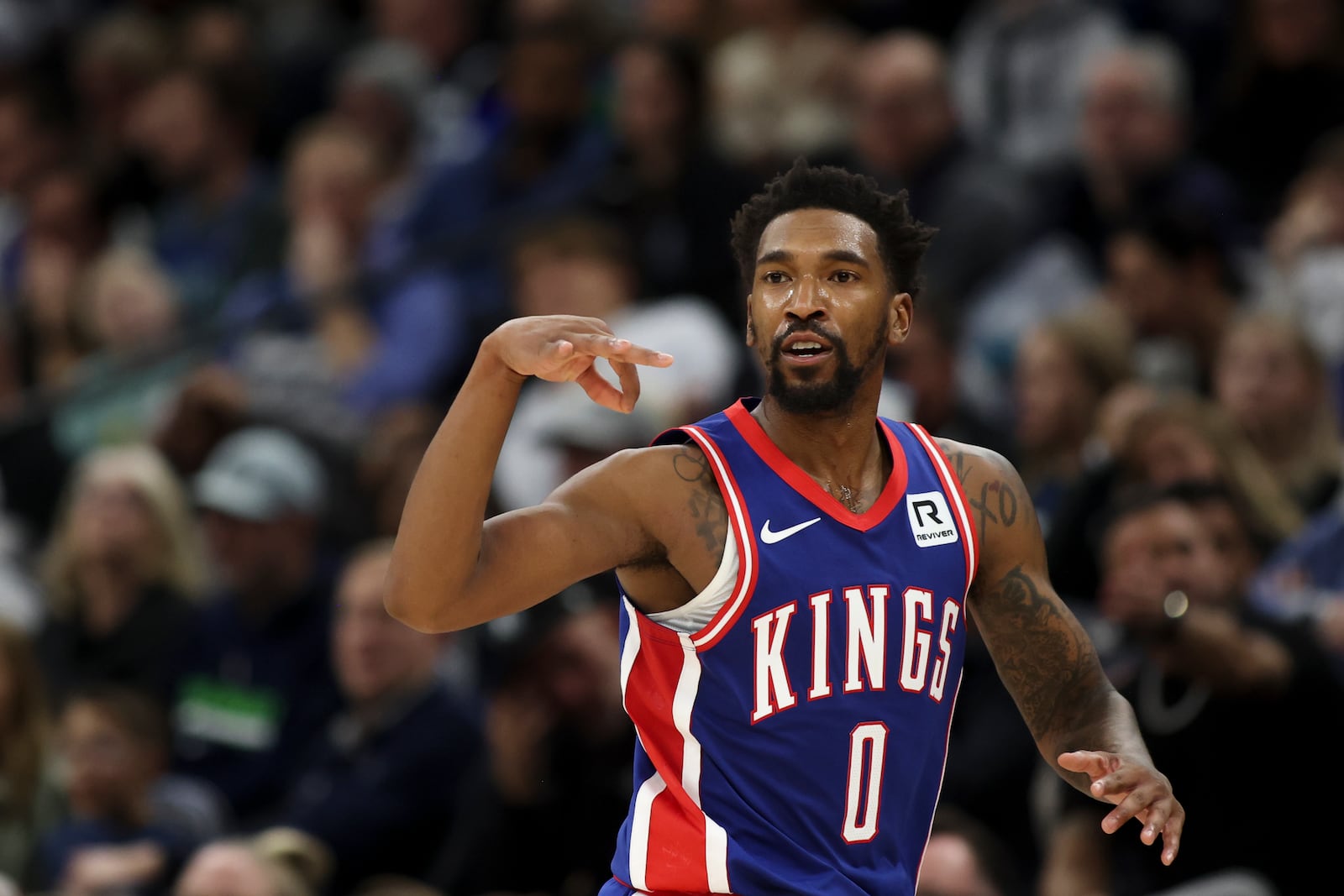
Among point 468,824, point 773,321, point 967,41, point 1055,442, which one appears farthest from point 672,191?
point 773,321

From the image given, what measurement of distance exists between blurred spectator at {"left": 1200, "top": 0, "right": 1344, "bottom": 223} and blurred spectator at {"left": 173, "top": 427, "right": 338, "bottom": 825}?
4026mm

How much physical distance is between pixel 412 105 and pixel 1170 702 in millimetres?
6544

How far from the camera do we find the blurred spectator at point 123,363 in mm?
9469

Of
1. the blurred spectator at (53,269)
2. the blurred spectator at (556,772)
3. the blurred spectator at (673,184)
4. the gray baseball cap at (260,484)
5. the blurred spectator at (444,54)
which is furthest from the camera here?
the blurred spectator at (444,54)

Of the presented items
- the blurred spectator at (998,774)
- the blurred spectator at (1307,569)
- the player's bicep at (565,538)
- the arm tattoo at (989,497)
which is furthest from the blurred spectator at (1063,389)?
the player's bicep at (565,538)

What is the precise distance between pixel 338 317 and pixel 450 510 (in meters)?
6.51

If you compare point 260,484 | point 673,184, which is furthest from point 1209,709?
point 673,184

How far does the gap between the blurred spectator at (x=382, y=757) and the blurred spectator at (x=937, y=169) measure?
8.78ft

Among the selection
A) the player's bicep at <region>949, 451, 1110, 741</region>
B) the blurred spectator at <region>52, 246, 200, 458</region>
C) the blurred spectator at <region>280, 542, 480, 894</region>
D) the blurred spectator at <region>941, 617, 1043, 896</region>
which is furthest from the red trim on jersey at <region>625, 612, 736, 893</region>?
the blurred spectator at <region>52, 246, 200, 458</region>

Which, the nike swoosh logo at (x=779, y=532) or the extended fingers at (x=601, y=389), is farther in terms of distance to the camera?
the nike swoosh logo at (x=779, y=532)

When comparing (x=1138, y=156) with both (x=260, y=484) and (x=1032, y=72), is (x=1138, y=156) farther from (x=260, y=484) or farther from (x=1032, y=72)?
(x=260, y=484)

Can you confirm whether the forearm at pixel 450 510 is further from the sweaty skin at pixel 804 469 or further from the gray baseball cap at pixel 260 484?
the gray baseball cap at pixel 260 484

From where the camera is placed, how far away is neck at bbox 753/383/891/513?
11.9ft

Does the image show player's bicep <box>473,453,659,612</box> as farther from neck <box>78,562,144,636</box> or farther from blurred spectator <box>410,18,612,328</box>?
blurred spectator <box>410,18,612,328</box>
